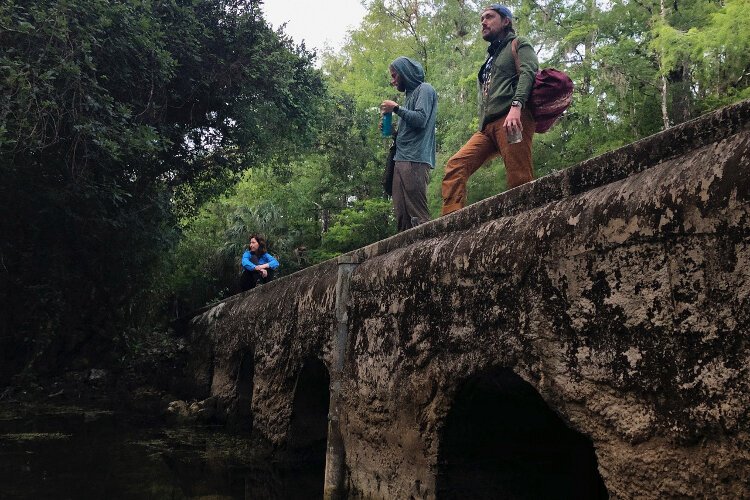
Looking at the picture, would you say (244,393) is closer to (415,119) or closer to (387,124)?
(387,124)

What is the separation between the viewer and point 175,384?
11.7 m

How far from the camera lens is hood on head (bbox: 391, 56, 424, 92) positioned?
5293 mm

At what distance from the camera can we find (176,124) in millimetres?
Result: 10922

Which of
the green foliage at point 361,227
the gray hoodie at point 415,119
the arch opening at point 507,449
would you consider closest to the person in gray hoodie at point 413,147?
the gray hoodie at point 415,119

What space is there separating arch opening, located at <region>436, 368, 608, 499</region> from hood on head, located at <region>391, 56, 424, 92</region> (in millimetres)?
2824

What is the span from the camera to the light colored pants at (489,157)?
4.00 m

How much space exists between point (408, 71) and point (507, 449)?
3.12 meters

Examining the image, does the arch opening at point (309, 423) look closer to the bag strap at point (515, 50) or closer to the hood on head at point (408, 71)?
the hood on head at point (408, 71)

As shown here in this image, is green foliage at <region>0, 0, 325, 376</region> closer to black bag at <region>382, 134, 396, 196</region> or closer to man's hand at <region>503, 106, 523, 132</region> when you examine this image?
black bag at <region>382, 134, 396, 196</region>

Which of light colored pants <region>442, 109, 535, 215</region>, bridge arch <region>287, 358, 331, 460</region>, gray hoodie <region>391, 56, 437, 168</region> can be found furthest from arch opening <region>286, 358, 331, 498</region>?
light colored pants <region>442, 109, 535, 215</region>

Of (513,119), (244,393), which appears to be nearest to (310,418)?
(244,393)

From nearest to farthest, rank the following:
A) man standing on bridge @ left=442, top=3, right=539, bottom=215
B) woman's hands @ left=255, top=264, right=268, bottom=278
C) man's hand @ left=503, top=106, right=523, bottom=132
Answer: man's hand @ left=503, top=106, right=523, bottom=132, man standing on bridge @ left=442, top=3, right=539, bottom=215, woman's hands @ left=255, top=264, right=268, bottom=278

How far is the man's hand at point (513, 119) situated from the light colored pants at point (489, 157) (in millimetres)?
181

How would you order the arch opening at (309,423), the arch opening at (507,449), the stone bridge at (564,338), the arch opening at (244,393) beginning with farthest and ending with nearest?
the arch opening at (244,393) → the arch opening at (309,423) → the arch opening at (507,449) → the stone bridge at (564,338)
